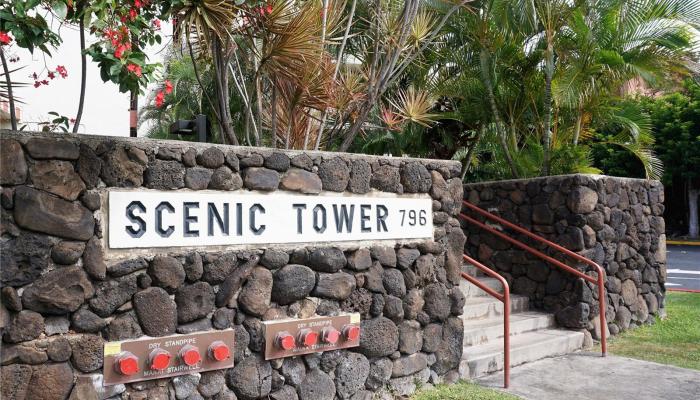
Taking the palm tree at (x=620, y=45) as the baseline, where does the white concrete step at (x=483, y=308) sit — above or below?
below

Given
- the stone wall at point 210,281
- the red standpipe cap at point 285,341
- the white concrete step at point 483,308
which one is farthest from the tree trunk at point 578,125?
the red standpipe cap at point 285,341

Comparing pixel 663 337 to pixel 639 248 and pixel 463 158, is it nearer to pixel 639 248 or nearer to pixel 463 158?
pixel 639 248

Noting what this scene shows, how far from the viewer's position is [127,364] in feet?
11.0

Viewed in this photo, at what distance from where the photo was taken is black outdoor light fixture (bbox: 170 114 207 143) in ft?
14.2

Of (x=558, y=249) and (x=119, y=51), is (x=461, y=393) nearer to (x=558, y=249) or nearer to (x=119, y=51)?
(x=558, y=249)

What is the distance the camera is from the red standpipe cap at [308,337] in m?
4.05

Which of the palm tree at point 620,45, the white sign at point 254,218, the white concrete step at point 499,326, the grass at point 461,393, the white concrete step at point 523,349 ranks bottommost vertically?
the grass at point 461,393

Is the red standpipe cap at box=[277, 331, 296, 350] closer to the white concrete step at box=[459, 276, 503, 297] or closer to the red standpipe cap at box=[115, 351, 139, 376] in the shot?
the red standpipe cap at box=[115, 351, 139, 376]

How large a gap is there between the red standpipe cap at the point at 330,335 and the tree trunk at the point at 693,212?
69.6 feet

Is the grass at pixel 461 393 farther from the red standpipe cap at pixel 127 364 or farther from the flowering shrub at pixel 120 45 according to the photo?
the flowering shrub at pixel 120 45

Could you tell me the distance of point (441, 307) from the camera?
194 inches

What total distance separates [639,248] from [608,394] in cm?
327

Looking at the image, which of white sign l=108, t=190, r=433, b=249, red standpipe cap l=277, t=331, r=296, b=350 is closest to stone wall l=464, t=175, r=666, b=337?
white sign l=108, t=190, r=433, b=249

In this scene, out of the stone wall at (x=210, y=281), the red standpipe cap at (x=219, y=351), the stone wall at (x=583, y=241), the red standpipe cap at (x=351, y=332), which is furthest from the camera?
the stone wall at (x=583, y=241)
